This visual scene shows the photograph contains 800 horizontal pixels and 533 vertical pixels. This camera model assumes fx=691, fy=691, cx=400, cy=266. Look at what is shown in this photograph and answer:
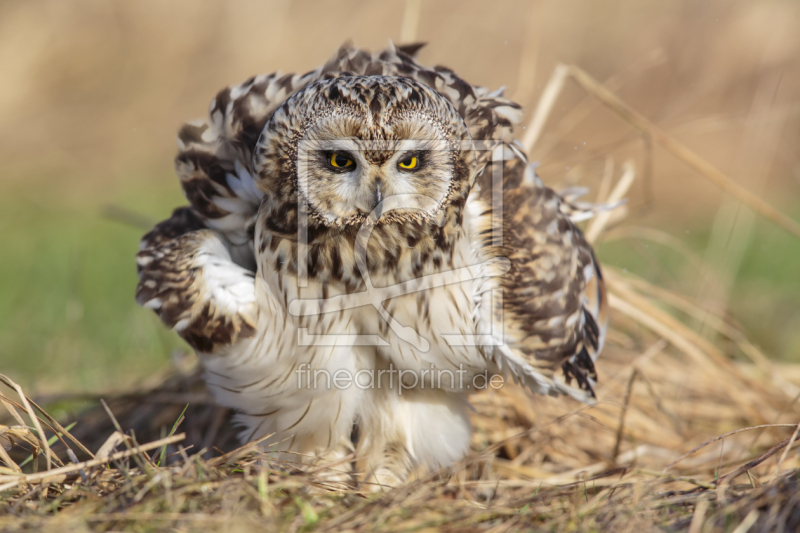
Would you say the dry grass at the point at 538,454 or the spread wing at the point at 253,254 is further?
the spread wing at the point at 253,254

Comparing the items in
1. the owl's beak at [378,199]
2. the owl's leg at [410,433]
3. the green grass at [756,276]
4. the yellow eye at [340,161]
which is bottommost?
the owl's leg at [410,433]

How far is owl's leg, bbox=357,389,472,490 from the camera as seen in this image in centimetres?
256

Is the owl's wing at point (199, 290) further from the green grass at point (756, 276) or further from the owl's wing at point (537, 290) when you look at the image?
the green grass at point (756, 276)

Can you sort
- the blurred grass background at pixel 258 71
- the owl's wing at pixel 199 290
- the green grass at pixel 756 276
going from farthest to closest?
the blurred grass background at pixel 258 71 < the green grass at pixel 756 276 < the owl's wing at pixel 199 290

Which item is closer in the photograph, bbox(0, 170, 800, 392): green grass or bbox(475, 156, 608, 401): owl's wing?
bbox(475, 156, 608, 401): owl's wing

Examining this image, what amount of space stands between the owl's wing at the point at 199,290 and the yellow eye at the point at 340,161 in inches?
22.7

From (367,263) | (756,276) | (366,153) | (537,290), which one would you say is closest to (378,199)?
(366,153)

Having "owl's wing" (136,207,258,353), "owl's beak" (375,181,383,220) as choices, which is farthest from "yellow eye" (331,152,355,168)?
"owl's wing" (136,207,258,353)

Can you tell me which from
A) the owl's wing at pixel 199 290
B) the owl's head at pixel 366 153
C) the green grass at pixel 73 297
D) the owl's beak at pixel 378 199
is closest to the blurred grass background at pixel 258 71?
the green grass at pixel 73 297

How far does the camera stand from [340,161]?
2008mm

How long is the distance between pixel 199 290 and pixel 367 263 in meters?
0.56

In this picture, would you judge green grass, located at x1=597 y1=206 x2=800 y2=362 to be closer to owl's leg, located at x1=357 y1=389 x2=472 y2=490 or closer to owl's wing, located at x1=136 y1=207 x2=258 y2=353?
owl's leg, located at x1=357 y1=389 x2=472 y2=490

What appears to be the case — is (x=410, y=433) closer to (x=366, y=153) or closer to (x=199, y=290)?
(x=199, y=290)

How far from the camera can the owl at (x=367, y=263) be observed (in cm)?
204
